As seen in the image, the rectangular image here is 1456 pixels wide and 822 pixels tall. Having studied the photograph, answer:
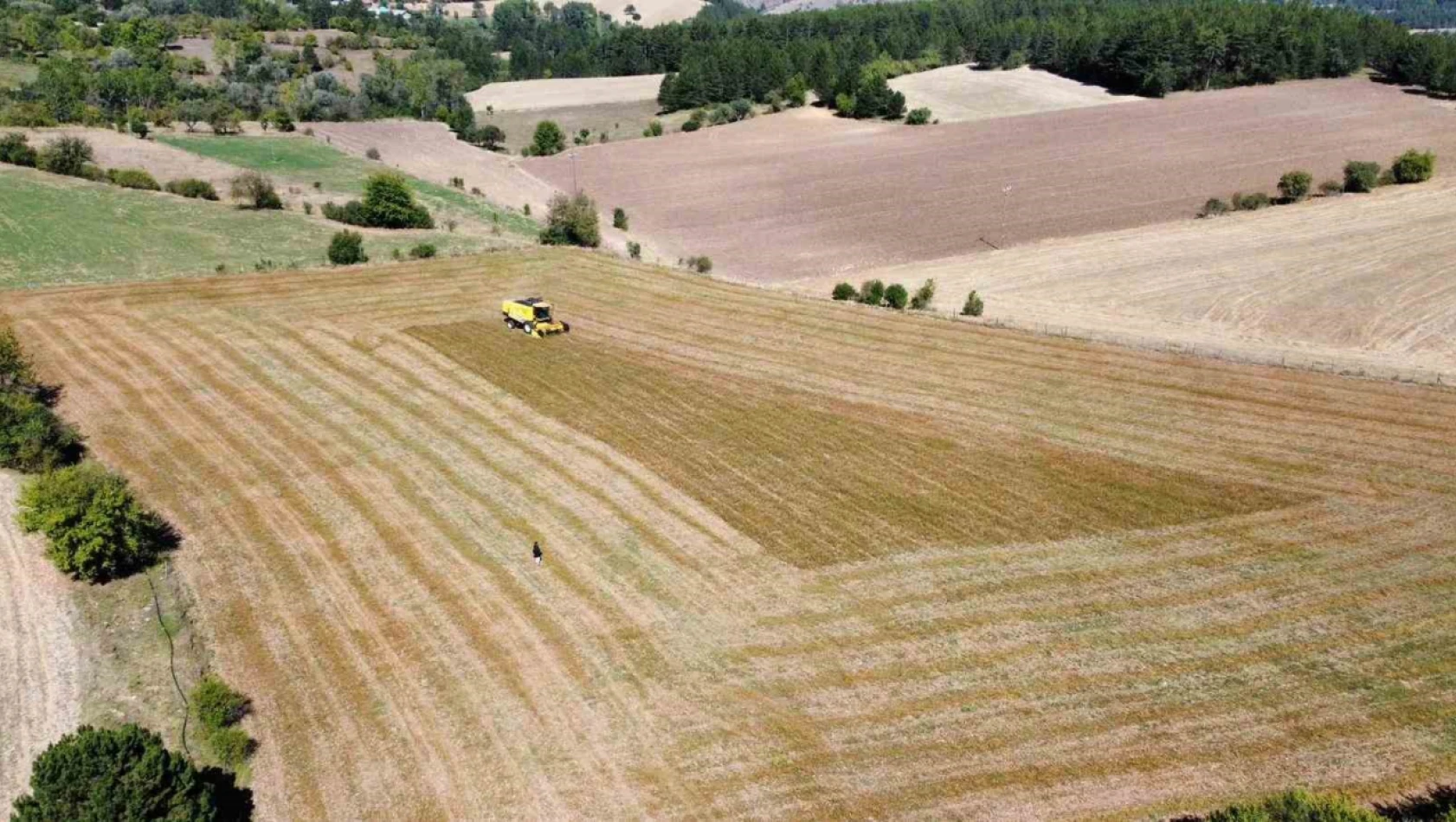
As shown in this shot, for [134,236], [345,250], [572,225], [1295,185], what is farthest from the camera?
[1295,185]

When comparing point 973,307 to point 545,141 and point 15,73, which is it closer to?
point 545,141

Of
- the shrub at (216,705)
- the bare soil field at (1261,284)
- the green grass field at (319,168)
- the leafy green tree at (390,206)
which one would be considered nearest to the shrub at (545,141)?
the green grass field at (319,168)

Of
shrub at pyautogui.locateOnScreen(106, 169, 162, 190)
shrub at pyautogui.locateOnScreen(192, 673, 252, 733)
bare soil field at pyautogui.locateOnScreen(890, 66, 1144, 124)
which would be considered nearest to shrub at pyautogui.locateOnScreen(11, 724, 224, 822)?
shrub at pyautogui.locateOnScreen(192, 673, 252, 733)

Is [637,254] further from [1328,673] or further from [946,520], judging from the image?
[1328,673]

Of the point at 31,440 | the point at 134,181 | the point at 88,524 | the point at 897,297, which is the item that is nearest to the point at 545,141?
the point at 134,181

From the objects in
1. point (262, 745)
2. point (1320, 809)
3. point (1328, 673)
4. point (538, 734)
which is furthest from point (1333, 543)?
point (262, 745)

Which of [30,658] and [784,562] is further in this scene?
[784,562]

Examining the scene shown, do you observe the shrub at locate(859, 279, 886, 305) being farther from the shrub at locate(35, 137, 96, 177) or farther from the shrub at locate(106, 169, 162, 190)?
the shrub at locate(35, 137, 96, 177)
